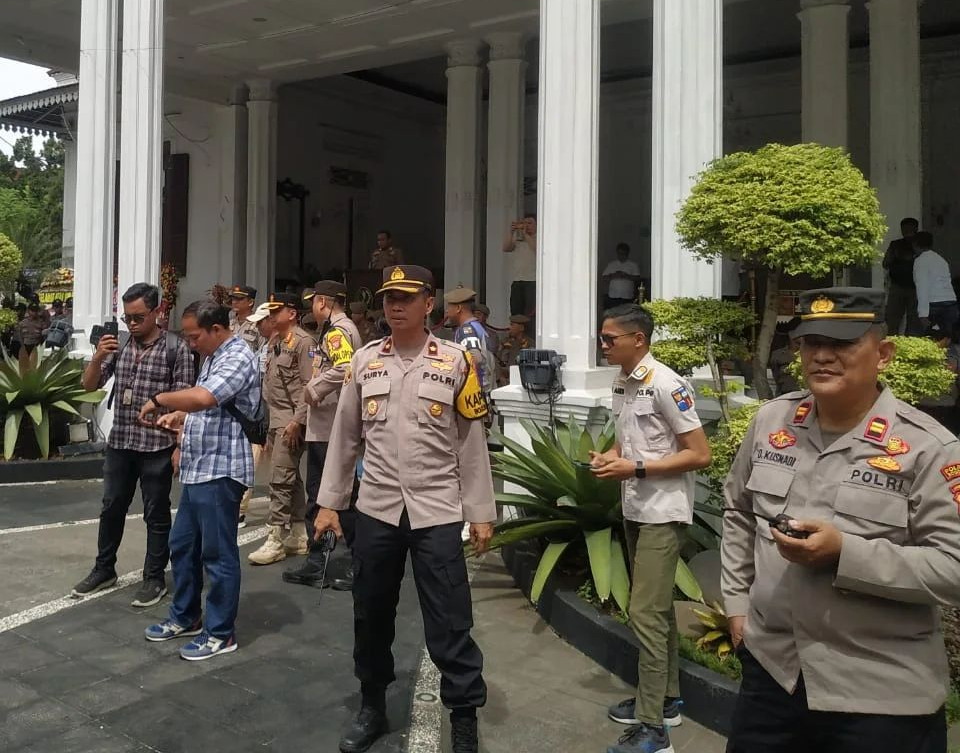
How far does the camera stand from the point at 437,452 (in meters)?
3.36

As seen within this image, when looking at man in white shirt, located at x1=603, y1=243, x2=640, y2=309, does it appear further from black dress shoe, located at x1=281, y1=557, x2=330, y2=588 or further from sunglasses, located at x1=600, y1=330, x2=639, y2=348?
sunglasses, located at x1=600, y1=330, x2=639, y2=348

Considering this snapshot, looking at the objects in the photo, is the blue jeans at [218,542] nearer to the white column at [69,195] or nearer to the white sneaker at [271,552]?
the white sneaker at [271,552]

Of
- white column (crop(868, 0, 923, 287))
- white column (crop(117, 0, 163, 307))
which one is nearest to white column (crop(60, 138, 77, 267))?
white column (crop(117, 0, 163, 307))

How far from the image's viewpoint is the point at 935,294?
9.21 m

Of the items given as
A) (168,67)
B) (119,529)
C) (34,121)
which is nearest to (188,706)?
(119,529)

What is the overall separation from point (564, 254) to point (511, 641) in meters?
3.11

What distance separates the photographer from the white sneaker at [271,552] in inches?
230

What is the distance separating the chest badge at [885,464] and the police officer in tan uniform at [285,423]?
4288mm

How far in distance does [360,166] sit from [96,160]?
839cm

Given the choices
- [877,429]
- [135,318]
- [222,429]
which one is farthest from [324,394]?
[877,429]

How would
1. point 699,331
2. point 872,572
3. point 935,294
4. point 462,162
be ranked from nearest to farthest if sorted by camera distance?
point 872,572 → point 699,331 → point 935,294 → point 462,162

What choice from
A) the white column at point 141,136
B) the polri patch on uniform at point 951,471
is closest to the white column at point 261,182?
the white column at point 141,136

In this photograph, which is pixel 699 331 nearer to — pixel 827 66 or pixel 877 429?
pixel 877 429

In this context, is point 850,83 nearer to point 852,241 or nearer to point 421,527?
point 852,241
